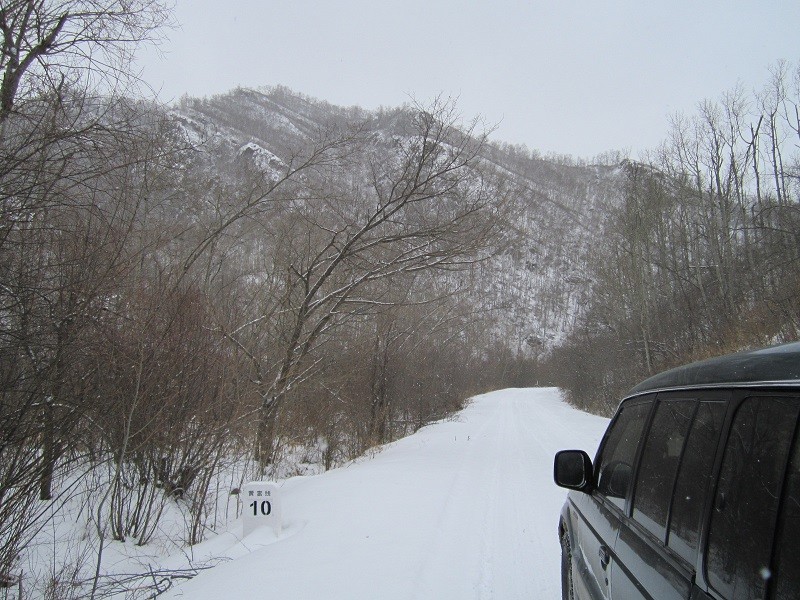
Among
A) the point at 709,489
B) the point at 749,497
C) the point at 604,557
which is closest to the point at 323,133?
the point at 604,557

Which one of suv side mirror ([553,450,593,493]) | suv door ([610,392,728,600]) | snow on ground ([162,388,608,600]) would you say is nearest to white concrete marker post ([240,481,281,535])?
snow on ground ([162,388,608,600])

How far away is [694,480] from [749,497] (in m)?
0.37

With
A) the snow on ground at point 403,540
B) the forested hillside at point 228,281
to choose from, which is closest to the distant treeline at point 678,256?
the forested hillside at point 228,281

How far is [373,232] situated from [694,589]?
10.5 metres

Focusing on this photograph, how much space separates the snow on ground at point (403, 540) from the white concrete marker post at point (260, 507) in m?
0.11

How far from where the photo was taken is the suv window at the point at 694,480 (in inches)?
62.5

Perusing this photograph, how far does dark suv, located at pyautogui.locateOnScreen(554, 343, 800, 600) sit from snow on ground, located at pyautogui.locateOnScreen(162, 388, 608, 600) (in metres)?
2.31

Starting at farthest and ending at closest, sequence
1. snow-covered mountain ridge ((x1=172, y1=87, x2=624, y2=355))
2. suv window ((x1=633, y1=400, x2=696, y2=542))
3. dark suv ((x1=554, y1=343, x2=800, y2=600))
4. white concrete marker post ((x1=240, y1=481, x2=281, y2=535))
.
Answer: snow-covered mountain ridge ((x1=172, y1=87, x2=624, y2=355)) < white concrete marker post ((x1=240, y1=481, x2=281, y2=535)) < suv window ((x1=633, y1=400, x2=696, y2=542)) < dark suv ((x1=554, y1=343, x2=800, y2=600))

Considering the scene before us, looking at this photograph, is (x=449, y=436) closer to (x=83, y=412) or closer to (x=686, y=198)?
(x=83, y=412)

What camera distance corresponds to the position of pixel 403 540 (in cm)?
565

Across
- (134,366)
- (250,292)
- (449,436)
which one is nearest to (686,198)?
(449,436)

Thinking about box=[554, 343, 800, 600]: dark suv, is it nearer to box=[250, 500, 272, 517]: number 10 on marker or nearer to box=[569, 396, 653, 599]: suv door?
box=[569, 396, 653, 599]: suv door

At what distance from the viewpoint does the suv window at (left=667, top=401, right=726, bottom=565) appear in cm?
159

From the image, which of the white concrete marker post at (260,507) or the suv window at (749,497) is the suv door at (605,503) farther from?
the white concrete marker post at (260,507)
